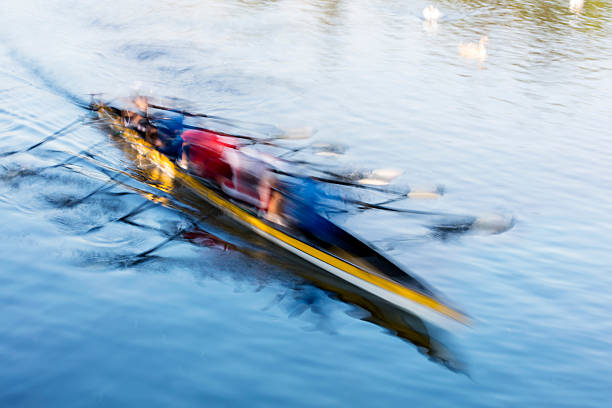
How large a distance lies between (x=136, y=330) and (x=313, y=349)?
214cm

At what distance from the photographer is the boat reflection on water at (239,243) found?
21.8 feet

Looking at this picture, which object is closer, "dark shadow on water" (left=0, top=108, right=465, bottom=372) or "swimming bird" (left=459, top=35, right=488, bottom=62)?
"dark shadow on water" (left=0, top=108, right=465, bottom=372)

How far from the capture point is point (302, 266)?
770cm

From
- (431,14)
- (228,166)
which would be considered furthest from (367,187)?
(431,14)

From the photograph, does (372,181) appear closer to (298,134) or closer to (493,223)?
(493,223)

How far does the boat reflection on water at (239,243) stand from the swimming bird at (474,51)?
13.7 metres

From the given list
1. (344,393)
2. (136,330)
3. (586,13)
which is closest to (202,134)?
(136,330)

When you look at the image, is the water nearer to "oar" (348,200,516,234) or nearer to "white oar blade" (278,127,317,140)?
"oar" (348,200,516,234)

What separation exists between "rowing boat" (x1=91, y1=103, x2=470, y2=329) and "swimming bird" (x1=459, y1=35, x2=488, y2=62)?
46.4ft

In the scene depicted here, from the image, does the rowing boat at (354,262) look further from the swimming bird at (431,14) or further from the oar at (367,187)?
the swimming bird at (431,14)

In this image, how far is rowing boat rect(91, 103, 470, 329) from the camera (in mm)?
6605

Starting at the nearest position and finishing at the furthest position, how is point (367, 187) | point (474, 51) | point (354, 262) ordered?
point (354, 262)
point (367, 187)
point (474, 51)

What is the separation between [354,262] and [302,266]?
0.91m

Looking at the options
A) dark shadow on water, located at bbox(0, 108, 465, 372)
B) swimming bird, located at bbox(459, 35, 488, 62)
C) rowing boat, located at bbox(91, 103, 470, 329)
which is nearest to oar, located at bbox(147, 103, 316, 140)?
dark shadow on water, located at bbox(0, 108, 465, 372)
